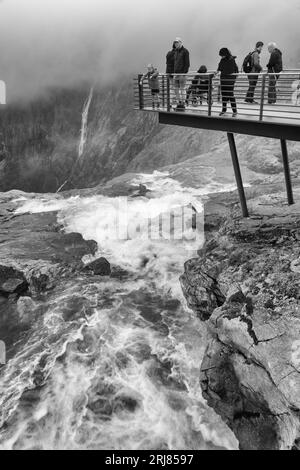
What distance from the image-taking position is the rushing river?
12.3 m

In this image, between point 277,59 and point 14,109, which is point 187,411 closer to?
point 277,59

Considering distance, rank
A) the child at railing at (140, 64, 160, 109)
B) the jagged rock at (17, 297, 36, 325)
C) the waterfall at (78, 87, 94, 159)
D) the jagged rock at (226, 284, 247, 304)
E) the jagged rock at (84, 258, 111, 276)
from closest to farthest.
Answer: the jagged rock at (226, 284, 247, 304)
the child at railing at (140, 64, 160, 109)
the jagged rock at (17, 297, 36, 325)
the jagged rock at (84, 258, 111, 276)
the waterfall at (78, 87, 94, 159)

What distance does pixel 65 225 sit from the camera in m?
27.7

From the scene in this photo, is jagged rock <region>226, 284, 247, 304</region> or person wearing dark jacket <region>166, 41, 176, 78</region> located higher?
person wearing dark jacket <region>166, 41, 176, 78</region>

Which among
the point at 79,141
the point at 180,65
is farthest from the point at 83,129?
the point at 180,65

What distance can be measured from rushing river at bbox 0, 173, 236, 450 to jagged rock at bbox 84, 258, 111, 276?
0.74 metres

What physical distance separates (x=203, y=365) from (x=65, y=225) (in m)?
17.3

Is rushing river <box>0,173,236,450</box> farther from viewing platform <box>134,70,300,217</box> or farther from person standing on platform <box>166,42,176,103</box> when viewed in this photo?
person standing on platform <box>166,42,176,103</box>

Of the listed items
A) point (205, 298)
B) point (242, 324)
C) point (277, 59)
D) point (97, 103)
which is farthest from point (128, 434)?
point (97, 103)

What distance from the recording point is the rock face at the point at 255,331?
35.3ft

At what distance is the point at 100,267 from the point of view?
2164 centimetres

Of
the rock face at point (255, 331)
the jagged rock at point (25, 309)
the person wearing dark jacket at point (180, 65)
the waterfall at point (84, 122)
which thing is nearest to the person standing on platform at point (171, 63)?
the person wearing dark jacket at point (180, 65)

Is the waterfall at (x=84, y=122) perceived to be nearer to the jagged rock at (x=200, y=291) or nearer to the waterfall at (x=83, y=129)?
the waterfall at (x=83, y=129)

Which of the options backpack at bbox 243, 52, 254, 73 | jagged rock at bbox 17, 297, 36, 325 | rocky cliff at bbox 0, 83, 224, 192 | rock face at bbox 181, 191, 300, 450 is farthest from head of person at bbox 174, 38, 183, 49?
rocky cliff at bbox 0, 83, 224, 192
